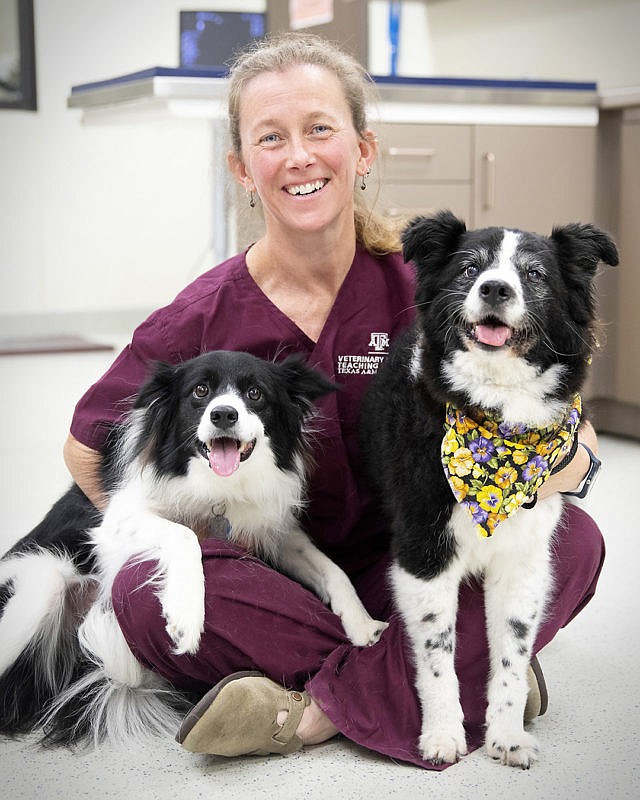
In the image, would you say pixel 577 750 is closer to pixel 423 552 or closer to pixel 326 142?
pixel 423 552

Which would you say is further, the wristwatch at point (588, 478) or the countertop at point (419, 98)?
the countertop at point (419, 98)

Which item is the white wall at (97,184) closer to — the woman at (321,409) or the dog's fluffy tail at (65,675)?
the woman at (321,409)

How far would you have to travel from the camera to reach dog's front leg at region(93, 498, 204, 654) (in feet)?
5.67

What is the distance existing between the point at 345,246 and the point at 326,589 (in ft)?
2.49

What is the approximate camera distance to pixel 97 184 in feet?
23.1

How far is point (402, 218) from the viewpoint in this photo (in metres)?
2.50

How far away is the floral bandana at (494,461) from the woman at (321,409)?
13 cm

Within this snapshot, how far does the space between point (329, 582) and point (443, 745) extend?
15.8 inches

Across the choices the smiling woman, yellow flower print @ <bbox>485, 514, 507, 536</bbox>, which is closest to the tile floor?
yellow flower print @ <bbox>485, 514, 507, 536</bbox>

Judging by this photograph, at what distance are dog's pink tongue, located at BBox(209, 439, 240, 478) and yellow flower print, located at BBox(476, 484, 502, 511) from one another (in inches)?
18.1

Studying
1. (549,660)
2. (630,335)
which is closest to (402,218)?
(549,660)

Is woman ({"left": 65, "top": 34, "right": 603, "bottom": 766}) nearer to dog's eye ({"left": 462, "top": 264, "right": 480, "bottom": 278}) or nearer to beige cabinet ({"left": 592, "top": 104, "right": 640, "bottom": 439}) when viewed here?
dog's eye ({"left": 462, "top": 264, "right": 480, "bottom": 278})

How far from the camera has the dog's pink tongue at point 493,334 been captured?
1.64m

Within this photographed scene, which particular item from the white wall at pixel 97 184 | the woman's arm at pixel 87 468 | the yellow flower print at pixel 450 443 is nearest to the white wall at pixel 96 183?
the white wall at pixel 97 184
